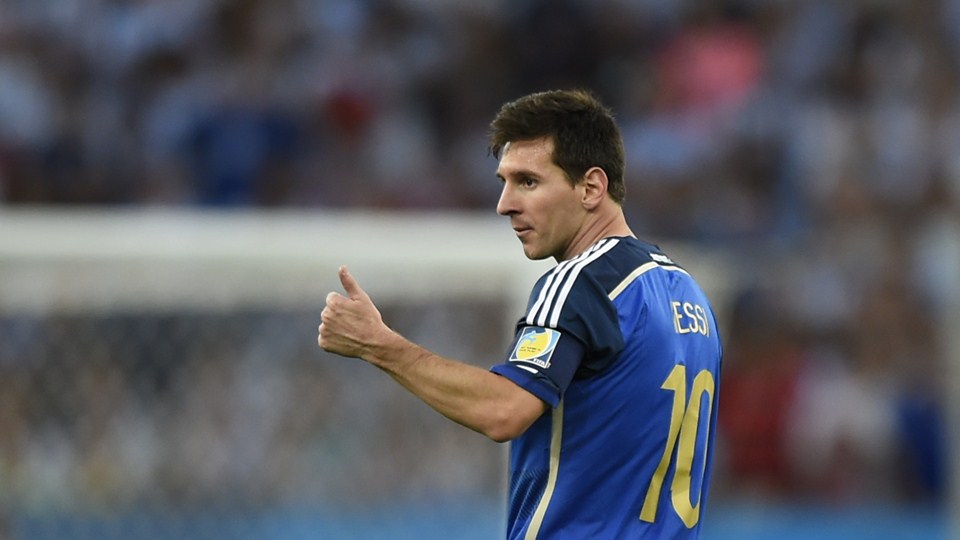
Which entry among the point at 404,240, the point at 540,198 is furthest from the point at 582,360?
the point at 404,240

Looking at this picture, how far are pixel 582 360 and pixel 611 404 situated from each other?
5.8 inches

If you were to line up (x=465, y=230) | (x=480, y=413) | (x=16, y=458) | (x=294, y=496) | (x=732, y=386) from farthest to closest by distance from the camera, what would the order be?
(x=732, y=386) → (x=465, y=230) → (x=294, y=496) → (x=16, y=458) → (x=480, y=413)

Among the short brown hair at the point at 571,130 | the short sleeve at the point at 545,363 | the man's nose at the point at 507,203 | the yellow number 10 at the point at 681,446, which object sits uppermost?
the short brown hair at the point at 571,130

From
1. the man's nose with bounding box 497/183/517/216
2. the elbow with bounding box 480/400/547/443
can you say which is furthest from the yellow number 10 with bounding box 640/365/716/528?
the man's nose with bounding box 497/183/517/216

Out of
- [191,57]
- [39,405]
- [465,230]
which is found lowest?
[39,405]

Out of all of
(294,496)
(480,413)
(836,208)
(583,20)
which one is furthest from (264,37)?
(480,413)

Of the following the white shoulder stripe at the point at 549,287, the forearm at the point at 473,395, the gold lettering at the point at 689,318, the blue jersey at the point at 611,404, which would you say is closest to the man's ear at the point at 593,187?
the blue jersey at the point at 611,404

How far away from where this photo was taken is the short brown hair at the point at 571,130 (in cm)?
450

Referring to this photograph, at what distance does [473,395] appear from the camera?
4.10 meters

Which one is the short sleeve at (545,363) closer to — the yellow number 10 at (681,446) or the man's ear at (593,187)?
the yellow number 10 at (681,446)

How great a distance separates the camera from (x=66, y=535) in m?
8.10

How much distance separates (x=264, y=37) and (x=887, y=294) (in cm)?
482

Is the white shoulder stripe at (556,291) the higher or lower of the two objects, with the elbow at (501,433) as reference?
higher

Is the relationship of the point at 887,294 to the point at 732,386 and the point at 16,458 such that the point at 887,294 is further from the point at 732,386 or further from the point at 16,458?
the point at 16,458
